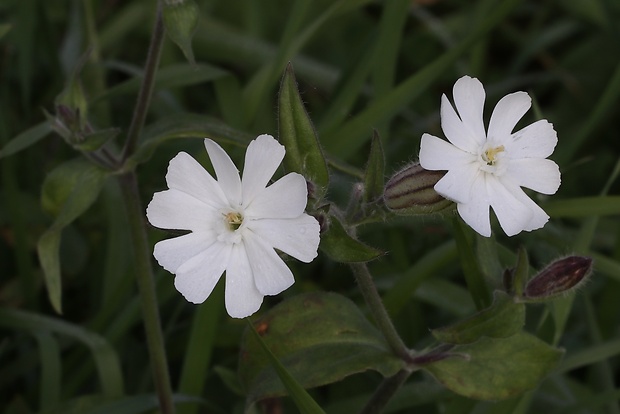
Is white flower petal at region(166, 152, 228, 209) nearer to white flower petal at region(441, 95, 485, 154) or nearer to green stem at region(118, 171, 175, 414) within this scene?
white flower petal at region(441, 95, 485, 154)

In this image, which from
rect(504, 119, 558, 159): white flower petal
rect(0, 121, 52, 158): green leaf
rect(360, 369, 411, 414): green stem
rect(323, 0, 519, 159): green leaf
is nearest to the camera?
rect(504, 119, 558, 159): white flower petal

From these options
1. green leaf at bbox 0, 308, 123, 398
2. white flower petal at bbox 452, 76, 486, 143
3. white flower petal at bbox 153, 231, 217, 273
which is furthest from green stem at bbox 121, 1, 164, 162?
white flower petal at bbox 452, 76, 486, 143

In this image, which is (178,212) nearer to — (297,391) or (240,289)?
(240,289)

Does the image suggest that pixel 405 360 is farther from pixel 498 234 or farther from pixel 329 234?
pixel 498 234

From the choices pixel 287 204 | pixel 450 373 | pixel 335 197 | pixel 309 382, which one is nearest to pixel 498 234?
pixel 335 197

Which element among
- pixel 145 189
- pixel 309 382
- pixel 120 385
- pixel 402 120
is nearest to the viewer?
pixel 309 382

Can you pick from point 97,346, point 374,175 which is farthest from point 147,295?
point 374,175
